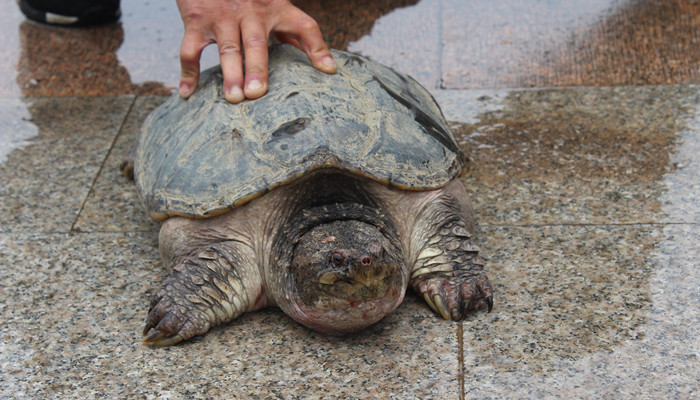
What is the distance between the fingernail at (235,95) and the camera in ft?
9.26

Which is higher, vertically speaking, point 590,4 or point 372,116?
point 372,116

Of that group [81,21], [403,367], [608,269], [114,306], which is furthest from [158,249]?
[81,21]

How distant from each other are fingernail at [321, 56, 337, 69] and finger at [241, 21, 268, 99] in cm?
23

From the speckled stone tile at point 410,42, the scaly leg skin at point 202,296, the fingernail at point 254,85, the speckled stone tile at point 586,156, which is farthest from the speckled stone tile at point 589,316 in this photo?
the speckled stone tile at point 410,42

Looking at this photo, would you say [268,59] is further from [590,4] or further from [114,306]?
[590,4]

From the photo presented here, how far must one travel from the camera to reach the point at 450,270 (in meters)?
2.57

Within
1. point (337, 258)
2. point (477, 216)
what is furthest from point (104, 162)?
point (337, 258)

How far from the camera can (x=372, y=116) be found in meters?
2.73

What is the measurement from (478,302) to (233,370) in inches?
32.7

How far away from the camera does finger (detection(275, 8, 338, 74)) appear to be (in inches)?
117

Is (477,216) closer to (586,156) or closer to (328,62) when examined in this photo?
(586,156)

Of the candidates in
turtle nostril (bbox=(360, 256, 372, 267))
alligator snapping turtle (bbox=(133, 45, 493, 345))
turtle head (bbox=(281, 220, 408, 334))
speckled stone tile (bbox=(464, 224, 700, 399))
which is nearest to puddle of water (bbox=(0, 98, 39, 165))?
alligator snapping turtle (bbox=(133, 45, 493, 345))

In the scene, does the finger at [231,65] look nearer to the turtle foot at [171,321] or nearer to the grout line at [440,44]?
the turtle foot at [171,321]

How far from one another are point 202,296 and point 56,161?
164 centimetres
